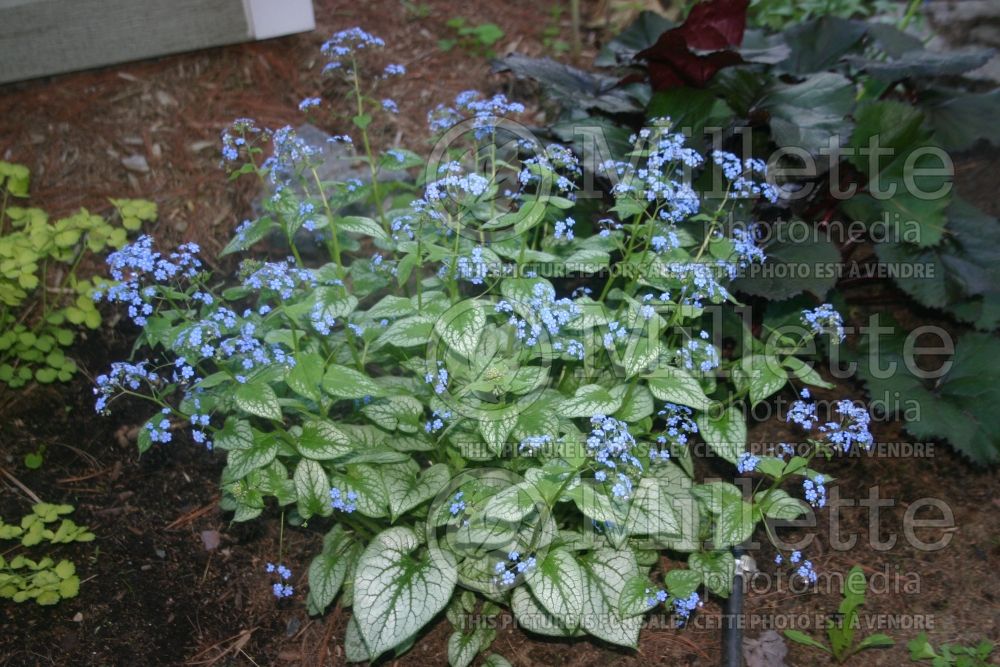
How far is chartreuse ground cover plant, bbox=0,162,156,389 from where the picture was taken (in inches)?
118

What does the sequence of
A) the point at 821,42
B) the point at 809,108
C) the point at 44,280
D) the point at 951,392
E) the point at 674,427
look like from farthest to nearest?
the point at 821,42 → the point at 44,280 → the point at 809,108 → the point at 951,392 → the point at 674,427

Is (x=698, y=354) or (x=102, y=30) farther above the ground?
(x=102, y=30)

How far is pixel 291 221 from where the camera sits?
7.98 feet

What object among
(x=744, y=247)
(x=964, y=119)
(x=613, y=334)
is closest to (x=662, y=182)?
(x=744, y=247)

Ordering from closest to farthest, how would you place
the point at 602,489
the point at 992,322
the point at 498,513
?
the point at 498,513, the point at 602,489, the point at 992,322

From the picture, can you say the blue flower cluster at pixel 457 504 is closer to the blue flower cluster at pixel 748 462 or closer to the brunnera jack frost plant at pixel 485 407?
the brunnera jack frost plant at pixel 485 407

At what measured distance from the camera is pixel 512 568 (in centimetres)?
233

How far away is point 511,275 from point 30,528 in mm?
1812

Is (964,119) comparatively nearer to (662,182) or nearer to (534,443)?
(662,182)

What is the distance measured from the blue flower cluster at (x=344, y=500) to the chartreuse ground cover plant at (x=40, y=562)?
3.27ft

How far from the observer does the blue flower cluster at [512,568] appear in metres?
2.09

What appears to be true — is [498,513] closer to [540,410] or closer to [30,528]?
[540,410]

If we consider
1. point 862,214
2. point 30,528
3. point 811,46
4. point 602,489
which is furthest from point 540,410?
point 811,46

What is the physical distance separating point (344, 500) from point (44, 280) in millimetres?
1821
